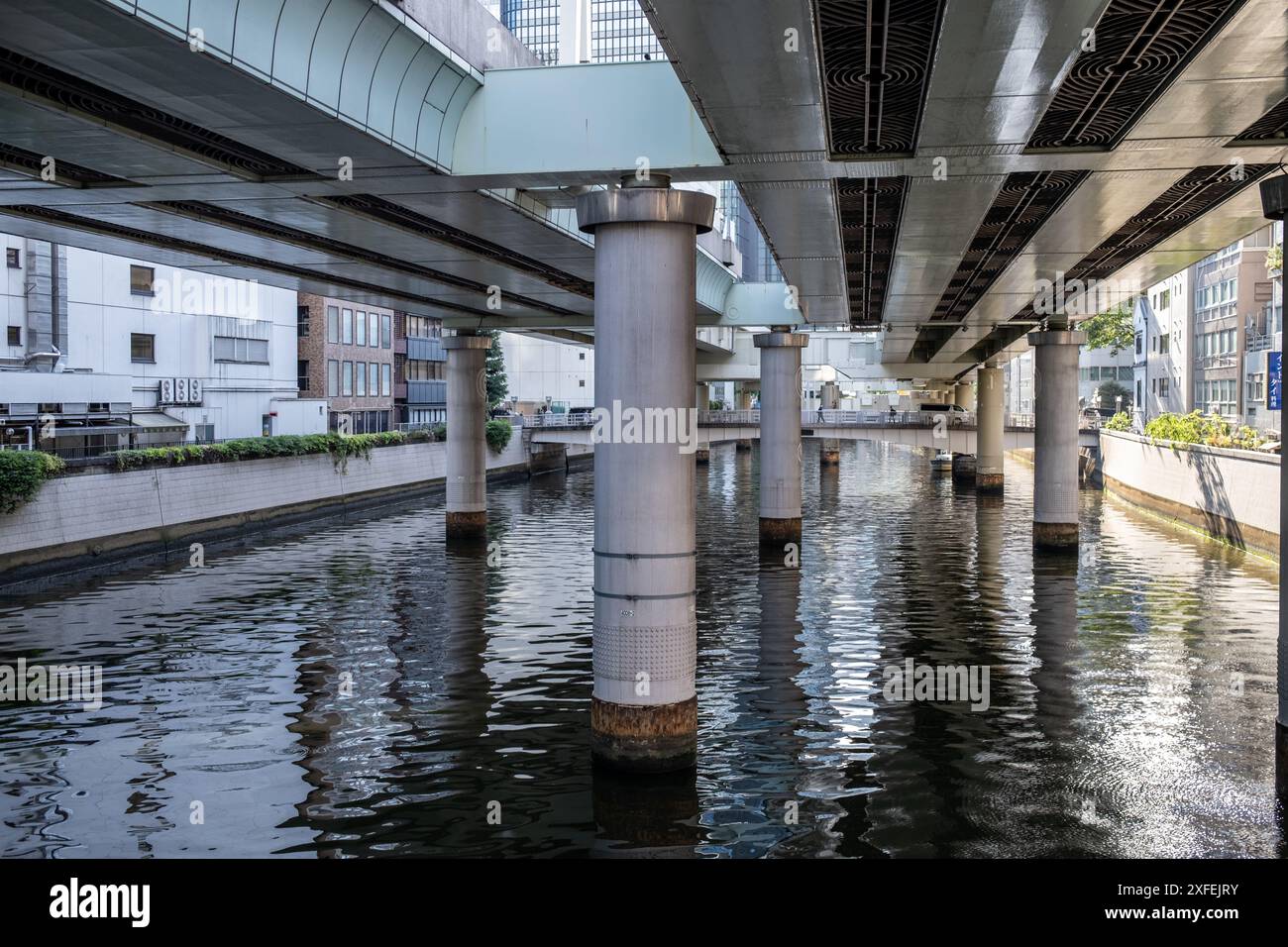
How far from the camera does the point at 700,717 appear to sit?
19453 mm

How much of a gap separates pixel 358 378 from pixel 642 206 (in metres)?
70.7

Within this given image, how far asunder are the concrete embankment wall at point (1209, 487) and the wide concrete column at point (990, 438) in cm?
644

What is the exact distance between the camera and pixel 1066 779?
16.2 m

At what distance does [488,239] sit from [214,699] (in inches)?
474

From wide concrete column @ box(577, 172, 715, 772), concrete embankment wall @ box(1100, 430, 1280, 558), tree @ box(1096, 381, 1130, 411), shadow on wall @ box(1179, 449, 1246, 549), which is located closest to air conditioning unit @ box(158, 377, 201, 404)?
concrete embankment wall @ box(1100, 430, 1280, 558)

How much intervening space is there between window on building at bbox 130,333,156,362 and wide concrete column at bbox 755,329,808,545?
31475 mm

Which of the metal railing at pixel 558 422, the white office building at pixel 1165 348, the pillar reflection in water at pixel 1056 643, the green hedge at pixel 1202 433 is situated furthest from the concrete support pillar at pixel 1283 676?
the white office building at pixel 1165 348

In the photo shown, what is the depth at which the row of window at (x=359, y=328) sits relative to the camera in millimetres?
79938

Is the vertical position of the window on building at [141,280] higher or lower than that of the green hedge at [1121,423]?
higher

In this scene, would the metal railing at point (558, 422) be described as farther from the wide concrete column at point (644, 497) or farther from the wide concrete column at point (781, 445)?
the wide concrete column at point (644, 497)

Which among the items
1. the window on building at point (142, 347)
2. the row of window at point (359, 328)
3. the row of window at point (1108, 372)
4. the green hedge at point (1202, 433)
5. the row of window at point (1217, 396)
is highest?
the row of window at point (359, 328)

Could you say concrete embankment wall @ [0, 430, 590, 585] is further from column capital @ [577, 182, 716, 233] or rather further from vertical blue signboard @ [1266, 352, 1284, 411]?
vertical blue signboard @ [1266, 352, 1284, 411]
